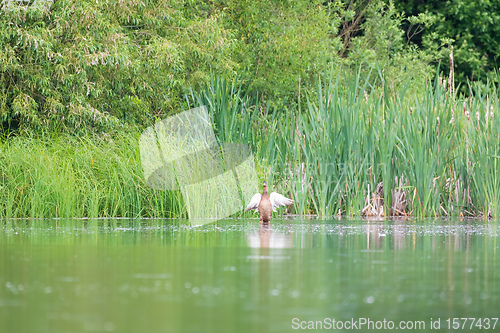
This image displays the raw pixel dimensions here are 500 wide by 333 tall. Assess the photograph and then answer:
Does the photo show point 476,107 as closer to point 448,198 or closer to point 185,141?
point 448,198

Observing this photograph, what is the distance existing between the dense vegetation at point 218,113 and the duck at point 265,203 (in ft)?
2.47

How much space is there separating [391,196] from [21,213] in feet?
16.1

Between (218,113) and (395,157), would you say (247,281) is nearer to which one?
(395,157)

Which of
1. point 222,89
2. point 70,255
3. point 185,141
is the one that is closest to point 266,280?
point 70,255

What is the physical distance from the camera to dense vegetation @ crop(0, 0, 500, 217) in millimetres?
12359

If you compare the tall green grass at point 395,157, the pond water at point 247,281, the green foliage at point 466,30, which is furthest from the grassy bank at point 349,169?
the green foliage at point 466,30

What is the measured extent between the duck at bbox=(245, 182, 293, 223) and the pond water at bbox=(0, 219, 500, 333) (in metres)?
1.03

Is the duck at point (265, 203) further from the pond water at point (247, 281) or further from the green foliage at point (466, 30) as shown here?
the green foliage at point (466, 30)

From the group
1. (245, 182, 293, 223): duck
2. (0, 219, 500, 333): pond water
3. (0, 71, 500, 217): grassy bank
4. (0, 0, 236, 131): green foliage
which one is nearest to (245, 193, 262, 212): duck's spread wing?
(245, 182, 293, 223): duck

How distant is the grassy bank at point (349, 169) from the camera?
12266 mm

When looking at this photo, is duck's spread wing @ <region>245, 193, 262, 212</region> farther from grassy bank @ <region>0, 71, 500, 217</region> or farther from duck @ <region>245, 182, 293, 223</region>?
grassy bank @ <region>0, 71, 500, 217</region>

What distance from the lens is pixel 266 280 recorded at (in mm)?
5797

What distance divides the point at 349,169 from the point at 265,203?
213cm

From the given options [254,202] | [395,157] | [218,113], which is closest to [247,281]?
[254,202]
